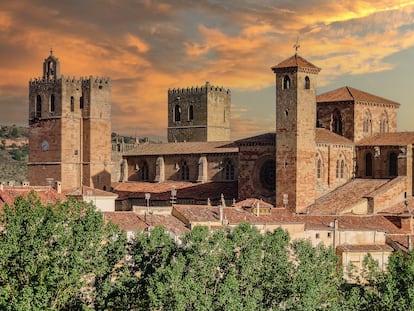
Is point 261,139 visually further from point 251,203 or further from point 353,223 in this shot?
point 353,223

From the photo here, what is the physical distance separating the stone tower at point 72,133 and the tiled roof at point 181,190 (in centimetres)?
303

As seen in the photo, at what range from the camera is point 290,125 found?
62.1m

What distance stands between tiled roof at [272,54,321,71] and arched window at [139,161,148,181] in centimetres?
1924

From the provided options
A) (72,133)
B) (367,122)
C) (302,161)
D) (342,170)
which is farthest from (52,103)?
(367,122)

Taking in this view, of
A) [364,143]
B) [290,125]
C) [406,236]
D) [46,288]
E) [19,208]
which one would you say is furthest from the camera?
[364,143]

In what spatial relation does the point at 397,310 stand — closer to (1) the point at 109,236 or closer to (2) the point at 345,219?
(1) the point at 109,236

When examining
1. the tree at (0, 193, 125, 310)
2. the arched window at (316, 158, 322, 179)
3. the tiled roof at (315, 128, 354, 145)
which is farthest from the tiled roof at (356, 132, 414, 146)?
the tree at (0, 193, 125, 310)

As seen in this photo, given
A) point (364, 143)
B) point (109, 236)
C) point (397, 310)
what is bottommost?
point (397, 310)

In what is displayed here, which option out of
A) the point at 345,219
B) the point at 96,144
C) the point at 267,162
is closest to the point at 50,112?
the point at 96,144

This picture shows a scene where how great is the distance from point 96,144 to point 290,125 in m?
20.8

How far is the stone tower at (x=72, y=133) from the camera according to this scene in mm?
76562

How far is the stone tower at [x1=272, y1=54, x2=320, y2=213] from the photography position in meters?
61.6

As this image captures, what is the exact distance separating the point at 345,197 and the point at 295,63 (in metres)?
9.17

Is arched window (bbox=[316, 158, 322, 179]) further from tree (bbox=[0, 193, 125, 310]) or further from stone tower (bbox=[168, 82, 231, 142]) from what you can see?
tree (bbox=[0, 193, 125, 310])
